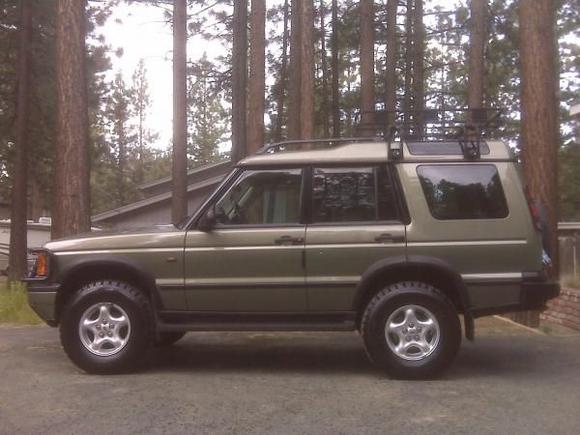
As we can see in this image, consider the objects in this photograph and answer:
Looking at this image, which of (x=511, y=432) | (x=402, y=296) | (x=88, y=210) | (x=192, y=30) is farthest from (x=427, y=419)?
(x=192, y=30)

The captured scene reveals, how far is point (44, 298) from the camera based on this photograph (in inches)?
277

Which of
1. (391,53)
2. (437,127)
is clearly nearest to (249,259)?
(437,127)

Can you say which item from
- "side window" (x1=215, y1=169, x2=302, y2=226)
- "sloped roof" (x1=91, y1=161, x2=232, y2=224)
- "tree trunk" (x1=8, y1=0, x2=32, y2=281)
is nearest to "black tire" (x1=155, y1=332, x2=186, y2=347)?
"side window" (x1=215, y1=169, x2=302, y2=226)

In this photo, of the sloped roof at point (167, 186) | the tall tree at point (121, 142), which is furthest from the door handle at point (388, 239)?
the tall tree at point (121, 142)

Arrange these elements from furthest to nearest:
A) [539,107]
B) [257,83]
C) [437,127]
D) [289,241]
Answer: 1. [257,83]
2. [539,107]
3. [437,127]
4. [289,241]

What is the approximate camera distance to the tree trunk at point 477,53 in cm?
1888

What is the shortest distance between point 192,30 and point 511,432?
867 inches

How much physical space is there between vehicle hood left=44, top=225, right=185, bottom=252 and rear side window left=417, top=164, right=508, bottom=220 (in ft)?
7.78

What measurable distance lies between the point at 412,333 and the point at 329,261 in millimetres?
991

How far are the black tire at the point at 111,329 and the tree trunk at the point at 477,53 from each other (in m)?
13.5

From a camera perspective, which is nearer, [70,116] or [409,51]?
[70,116]

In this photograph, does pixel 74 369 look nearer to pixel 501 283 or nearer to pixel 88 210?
pixel 501 283

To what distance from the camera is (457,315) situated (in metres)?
6.78

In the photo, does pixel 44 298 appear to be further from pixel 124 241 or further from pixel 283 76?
pixel 283 76
